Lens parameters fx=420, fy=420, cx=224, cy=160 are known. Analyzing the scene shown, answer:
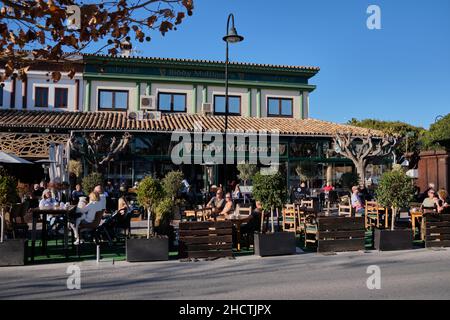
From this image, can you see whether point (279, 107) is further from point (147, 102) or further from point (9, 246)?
point (9, 246)

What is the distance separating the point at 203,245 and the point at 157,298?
2.70 meters

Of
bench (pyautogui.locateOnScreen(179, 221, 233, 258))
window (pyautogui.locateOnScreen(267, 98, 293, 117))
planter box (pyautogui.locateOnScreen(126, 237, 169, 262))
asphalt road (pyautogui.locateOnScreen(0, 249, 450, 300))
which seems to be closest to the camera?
asphalt road (pyautogui.locateOnScreen(0, 249, 450, 300))

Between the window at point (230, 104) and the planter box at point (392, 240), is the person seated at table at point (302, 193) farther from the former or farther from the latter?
the planter box at point (392, 240)

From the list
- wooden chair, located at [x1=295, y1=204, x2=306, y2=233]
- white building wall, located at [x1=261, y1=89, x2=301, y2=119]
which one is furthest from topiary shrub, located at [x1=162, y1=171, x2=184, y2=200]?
white building wall, located at [x1=261, y1=89, x2=301, y2=119]

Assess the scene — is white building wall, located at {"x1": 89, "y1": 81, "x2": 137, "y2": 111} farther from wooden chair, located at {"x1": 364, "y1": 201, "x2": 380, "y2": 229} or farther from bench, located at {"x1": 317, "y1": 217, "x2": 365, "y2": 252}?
bench, located at {"x1": 317, "y1": 217, "x2": 365, "y2": 252}

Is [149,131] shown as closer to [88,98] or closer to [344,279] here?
[88,98]

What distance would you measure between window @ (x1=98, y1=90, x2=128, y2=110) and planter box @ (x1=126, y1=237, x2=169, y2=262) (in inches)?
580

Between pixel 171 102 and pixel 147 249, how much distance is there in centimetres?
1500

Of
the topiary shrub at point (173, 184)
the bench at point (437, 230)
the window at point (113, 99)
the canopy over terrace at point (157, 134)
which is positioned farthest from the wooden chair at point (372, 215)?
the window at point (113, 99)

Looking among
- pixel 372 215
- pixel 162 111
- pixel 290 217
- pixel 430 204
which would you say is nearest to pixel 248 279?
pixel 290 217

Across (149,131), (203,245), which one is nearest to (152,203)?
(203,245)

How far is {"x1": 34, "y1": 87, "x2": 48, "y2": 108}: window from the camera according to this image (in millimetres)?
20806

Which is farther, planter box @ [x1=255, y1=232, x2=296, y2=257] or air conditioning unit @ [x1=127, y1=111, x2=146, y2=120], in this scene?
air conditioning unit @ [x1=127, y1=111, x2=146, y2=120]

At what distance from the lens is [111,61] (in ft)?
69.1
